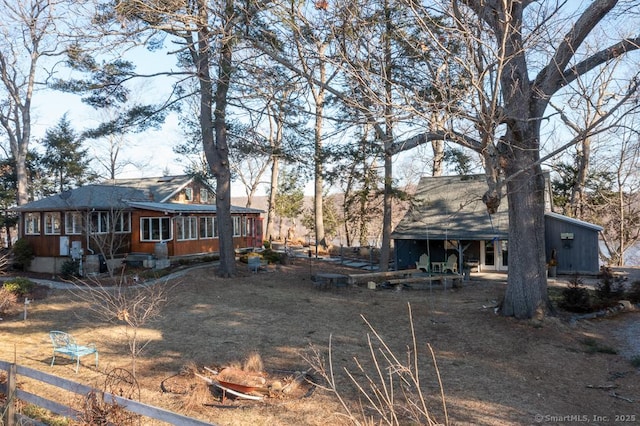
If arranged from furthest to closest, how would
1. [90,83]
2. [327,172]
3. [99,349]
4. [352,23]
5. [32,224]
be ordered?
[32,224]
[327,172]
[90,83]
[99,349]
[352,23]

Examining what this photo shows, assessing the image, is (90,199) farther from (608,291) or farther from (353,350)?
(608,291)

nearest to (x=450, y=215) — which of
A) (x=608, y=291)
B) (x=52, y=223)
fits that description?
(x=608, y=291)

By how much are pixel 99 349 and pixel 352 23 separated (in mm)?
7504

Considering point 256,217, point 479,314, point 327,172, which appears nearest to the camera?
point 479,314

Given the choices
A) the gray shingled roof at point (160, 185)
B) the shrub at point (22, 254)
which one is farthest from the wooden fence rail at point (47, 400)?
the gray shingled roof at point (160, 185)

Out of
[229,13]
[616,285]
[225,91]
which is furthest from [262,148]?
[616,285]

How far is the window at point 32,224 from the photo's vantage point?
72.1 ft

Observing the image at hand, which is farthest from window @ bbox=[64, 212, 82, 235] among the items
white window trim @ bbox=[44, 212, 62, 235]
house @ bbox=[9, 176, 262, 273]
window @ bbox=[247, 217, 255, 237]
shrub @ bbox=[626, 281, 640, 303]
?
shrub @ bbox=[626, 281, 640, 303]

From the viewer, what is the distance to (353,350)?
8727 millimetres

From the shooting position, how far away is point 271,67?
9.86 metres

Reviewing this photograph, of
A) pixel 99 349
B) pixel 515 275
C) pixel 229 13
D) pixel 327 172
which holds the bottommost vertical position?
pixel 99 349

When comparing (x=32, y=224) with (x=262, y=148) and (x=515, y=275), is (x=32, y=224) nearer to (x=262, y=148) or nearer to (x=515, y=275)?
(x=262, y=148)

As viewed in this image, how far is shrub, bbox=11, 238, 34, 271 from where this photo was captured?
825 inches

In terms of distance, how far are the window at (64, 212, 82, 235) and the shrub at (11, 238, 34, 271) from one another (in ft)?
6.95
